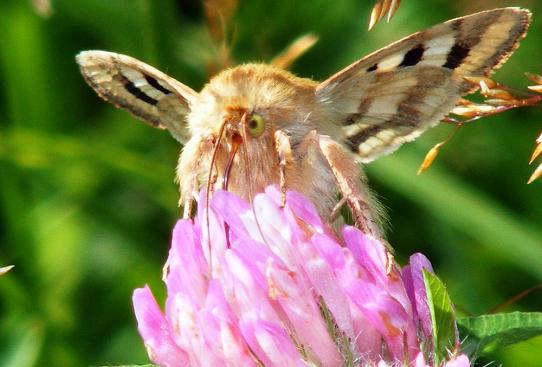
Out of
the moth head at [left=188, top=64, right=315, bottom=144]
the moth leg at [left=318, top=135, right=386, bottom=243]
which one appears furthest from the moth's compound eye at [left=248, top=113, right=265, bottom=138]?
the moth leg at [left=318, top=135, right=386, bottom=243]

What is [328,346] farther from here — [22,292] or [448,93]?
[22,292]

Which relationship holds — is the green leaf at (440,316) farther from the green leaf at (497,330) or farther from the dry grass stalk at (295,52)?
the dry grass stalk at (295,52)

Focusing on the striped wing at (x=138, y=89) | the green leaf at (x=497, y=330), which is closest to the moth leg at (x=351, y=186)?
the green leaf at (x=497, y=330)

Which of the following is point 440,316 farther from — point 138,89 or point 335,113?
point 138,89

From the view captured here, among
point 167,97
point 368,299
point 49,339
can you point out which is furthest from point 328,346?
point 49,339

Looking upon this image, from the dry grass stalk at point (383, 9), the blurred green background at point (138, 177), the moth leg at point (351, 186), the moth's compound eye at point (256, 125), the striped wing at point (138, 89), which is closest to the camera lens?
the moth leg at point (351, 186)

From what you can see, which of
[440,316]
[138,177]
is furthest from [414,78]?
[138,177]
